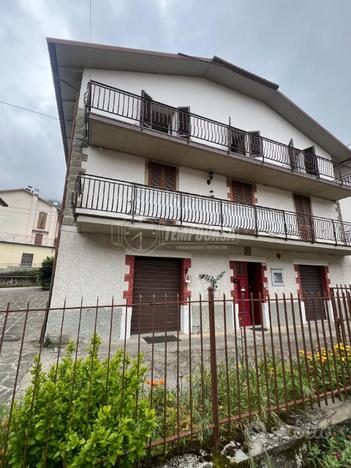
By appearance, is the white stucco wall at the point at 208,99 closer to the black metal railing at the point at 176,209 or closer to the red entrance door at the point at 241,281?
the black metal railing at the point at 176,209

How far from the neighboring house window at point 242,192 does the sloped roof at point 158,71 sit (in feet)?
16.8

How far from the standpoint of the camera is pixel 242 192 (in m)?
10.0

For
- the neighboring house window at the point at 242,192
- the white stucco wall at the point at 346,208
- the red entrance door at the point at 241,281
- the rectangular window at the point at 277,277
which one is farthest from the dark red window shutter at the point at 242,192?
the white stucco wall at the point at 346,208

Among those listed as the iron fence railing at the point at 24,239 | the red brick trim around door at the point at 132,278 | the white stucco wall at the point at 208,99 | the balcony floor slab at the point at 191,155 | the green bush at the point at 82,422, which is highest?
the white stucco wall at the point at 208,99

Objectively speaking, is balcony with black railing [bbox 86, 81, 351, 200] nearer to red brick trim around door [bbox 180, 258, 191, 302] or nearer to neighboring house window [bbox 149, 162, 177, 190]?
neighboring house window [bbox 149, 162, 177, 190]

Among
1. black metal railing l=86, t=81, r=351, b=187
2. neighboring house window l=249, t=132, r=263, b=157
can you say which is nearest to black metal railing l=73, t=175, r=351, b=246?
black metal railing l=86, t=81, r=351, b=187

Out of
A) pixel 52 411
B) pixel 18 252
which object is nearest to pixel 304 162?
pixel 52 411

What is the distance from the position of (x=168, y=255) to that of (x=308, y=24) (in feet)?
42.8

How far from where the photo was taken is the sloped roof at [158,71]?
791 centimetres

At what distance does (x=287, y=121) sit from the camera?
12.5 m

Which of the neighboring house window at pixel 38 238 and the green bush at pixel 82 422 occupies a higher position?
the neighboring house window at pixel 38 238

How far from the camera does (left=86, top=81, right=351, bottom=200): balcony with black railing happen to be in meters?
7.39

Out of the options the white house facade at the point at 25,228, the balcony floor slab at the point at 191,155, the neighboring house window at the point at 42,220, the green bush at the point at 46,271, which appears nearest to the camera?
the balcony floor slab at the point at 191,155

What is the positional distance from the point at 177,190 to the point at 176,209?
1070mm
